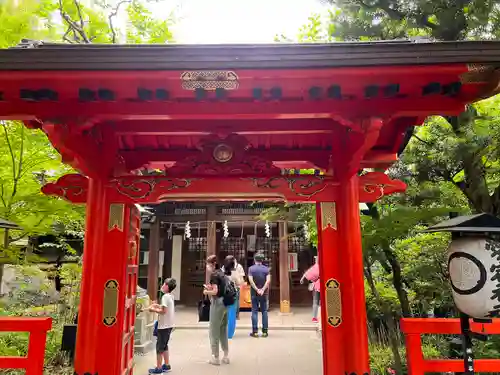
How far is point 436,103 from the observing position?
116 inches

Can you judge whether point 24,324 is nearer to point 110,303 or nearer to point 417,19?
point 110,303

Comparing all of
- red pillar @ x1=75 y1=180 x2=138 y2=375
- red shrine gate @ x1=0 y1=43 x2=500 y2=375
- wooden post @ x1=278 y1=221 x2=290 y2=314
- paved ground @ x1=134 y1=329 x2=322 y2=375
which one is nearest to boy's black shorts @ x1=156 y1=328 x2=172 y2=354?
paved ground @ x1=134 y1=329 x2=322 y2=375

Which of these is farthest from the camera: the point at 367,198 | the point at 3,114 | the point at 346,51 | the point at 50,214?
the point at 50,214

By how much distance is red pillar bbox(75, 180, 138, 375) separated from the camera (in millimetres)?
3680

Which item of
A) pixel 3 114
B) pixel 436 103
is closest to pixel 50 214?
pixel 3 114

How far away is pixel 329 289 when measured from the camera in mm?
3844

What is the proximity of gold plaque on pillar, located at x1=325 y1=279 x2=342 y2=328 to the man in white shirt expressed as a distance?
291 cm

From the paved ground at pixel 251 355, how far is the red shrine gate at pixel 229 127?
2196 mm

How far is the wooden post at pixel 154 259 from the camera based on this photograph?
1257 cm

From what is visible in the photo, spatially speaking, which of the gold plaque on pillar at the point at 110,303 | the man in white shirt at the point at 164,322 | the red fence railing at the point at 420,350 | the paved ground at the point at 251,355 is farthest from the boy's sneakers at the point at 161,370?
the red fence railing at the point at 420,350

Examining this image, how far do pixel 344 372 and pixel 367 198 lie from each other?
6.02 ft

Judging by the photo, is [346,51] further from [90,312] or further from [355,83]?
[90,312]

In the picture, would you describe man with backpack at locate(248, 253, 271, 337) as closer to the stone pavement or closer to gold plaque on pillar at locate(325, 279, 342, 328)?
the stone pavement

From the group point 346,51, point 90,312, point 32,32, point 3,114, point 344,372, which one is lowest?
point 344,372
